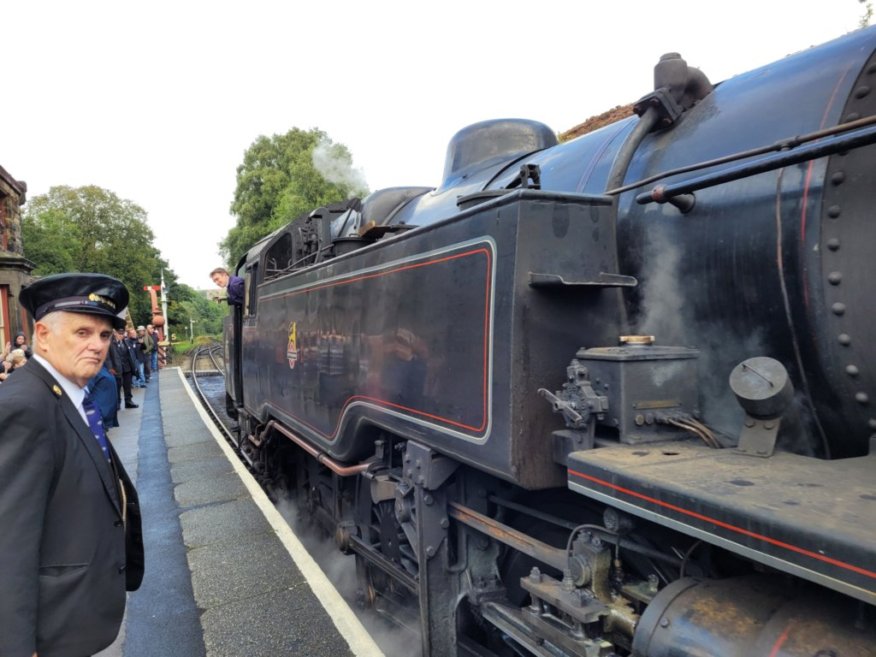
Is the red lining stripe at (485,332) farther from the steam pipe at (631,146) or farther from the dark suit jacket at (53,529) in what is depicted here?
the dark suit jacket at (53,529)

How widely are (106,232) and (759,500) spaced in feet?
171

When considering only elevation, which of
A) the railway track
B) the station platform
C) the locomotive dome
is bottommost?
the railway track

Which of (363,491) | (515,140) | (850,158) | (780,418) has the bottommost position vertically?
(363,491)

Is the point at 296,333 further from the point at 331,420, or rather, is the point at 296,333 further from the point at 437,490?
the point at 437,490

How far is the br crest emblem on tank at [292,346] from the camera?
465cm

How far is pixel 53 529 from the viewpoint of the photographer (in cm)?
166

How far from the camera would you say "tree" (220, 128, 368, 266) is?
29281 millimetres

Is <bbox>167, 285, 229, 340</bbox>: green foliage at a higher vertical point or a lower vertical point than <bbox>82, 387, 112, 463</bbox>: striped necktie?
higher

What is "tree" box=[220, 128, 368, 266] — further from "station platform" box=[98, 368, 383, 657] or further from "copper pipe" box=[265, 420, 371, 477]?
"copper pipe" box=[265, 420, 371, 477]

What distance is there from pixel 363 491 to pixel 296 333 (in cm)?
142

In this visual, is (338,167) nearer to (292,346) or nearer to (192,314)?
(292,346)

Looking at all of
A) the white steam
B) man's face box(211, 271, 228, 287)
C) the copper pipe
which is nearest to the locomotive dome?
the copper pipe

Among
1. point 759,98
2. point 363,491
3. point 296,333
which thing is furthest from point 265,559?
point 759,98

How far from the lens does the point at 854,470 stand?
1.43 metres
